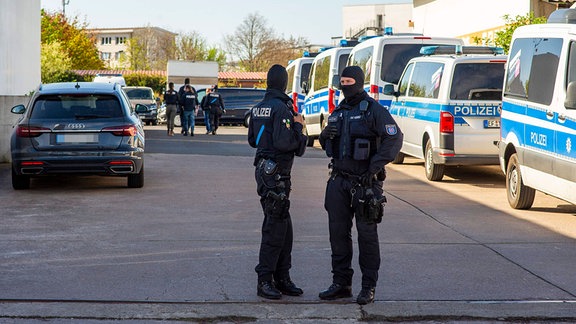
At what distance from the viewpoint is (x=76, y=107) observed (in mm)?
13453

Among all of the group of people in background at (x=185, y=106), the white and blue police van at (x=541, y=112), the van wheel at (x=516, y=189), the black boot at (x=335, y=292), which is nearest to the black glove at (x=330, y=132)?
the black boot at (x=335, y=292)

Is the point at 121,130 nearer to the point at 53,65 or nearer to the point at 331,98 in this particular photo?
the point at 331,98

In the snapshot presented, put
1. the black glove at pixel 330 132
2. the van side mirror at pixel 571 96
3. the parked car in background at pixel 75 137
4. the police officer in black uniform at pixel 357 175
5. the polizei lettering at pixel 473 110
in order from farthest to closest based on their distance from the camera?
1. the polizei lettering at pixel 473 110
2. the parked car in background at pixel 75 137
3. the van side mirror at pixel 571 96
4. the black glove at pixel 330 132
5. the police officer in black uniform at pixel 357 175

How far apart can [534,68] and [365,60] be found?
8.53 m

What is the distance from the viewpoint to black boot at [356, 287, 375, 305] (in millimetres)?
6891

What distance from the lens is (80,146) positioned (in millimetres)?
13141

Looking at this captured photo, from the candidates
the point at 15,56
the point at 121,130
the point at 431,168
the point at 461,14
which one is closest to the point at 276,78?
the point at 121,130

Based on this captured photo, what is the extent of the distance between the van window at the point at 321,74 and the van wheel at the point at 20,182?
1096cm

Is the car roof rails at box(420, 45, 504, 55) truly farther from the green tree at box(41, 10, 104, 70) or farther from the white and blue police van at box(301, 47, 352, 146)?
the green tree at box(41, 10, 104, 70)

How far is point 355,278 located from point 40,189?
7237 mm

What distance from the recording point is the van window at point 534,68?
11055 mm

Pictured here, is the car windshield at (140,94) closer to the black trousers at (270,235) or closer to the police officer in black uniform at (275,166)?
the police officer in black uniform at (275,166)

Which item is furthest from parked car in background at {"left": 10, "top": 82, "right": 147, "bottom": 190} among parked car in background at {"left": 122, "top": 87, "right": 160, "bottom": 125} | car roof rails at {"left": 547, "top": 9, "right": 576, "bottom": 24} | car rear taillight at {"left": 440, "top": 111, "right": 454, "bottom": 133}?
parked car in background at {"left": 122, "top": 87, "right": 160, "bottom": 125}

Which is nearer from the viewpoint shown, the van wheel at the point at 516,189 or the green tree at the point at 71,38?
the van wheel at the point at 516,189
